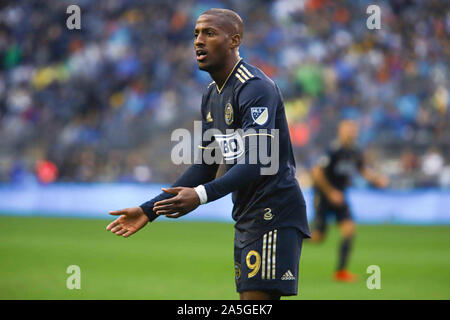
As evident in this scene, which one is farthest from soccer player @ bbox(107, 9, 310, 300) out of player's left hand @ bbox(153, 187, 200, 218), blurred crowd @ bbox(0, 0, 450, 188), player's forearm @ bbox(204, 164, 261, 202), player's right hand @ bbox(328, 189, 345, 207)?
blurred crowd @ bbox(0, 0, 450, 188)

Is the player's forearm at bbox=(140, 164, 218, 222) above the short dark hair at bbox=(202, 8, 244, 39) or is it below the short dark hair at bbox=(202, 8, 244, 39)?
below

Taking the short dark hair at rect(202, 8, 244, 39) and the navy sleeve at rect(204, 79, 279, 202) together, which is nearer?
the navy sleeve at rect(204, 79, 279, 202)

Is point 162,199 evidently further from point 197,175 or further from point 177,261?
point 177,261

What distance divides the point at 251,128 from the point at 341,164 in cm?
703

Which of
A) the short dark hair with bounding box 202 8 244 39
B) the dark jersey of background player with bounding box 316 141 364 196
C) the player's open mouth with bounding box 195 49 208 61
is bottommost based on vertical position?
the player's open mouth with bounding box 195 49 208 61

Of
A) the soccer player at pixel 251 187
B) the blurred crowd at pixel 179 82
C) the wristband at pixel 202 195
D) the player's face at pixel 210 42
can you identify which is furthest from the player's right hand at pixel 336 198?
the wristband at pixel 202 195

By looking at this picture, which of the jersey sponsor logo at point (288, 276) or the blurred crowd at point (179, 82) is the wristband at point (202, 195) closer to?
the jersey sponsor logo at point (288, 276)

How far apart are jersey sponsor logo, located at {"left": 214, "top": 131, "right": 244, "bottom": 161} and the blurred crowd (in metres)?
13.4

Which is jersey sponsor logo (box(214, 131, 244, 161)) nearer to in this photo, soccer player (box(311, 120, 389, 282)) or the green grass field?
the green grass field

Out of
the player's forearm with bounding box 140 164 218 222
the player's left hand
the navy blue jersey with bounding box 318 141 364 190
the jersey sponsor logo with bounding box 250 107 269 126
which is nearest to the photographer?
the player's left hand

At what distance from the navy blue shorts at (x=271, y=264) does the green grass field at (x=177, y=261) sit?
156 inches

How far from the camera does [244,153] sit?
13.4ft

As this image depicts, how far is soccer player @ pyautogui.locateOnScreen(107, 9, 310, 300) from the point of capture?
424cm

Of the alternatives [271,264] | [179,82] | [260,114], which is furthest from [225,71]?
[179,82]
